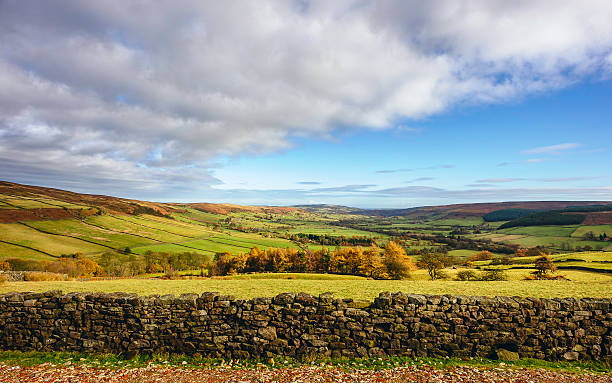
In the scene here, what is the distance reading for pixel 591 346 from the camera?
10.0 metres

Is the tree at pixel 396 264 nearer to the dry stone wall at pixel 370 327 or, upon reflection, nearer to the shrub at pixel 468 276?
the shrub at pixel 468 276

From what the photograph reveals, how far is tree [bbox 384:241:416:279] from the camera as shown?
52875 millimetres

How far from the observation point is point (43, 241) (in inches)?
2731

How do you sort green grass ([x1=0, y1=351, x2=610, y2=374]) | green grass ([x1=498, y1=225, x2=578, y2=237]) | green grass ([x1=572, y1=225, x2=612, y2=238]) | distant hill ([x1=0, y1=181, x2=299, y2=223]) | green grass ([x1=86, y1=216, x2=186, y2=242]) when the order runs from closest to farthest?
green grass ([x1=0, y1=351, x2=610, y2=374]) < distant hill ([x1=0, y1=181, x2=299, y2=223]) < green grass ([x1=86, y1=216, x2=186, y2=242]) < green grass ([x1=572, y1=225, x2=612, y2=238]) < green grass ([x1=498, y1=225, x2=578, y2=237])

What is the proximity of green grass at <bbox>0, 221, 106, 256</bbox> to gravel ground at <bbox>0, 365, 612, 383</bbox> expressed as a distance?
3104 inches

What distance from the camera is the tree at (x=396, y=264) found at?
52875mm

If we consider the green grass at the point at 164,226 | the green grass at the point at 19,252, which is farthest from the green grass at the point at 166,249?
the green grass at the point at 19,252

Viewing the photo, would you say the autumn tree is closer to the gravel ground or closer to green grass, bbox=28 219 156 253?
the gravel ground

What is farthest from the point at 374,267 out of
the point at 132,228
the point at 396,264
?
the point at 132,228

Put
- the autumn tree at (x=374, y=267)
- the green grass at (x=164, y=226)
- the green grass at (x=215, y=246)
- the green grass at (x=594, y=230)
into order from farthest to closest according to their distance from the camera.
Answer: the green grass at (x=594, y=230), the green grass at (x=164, y=226), the green grass at (x=215, y=246), the autumn tree at (x=374, y=267)

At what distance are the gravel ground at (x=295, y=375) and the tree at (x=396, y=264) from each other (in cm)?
4574

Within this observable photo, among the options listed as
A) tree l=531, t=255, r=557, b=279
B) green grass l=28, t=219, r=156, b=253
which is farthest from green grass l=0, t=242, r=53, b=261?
tree l=531, t=255, r=557, b=279

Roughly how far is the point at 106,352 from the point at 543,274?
51.2m

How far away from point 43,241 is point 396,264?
307ft
